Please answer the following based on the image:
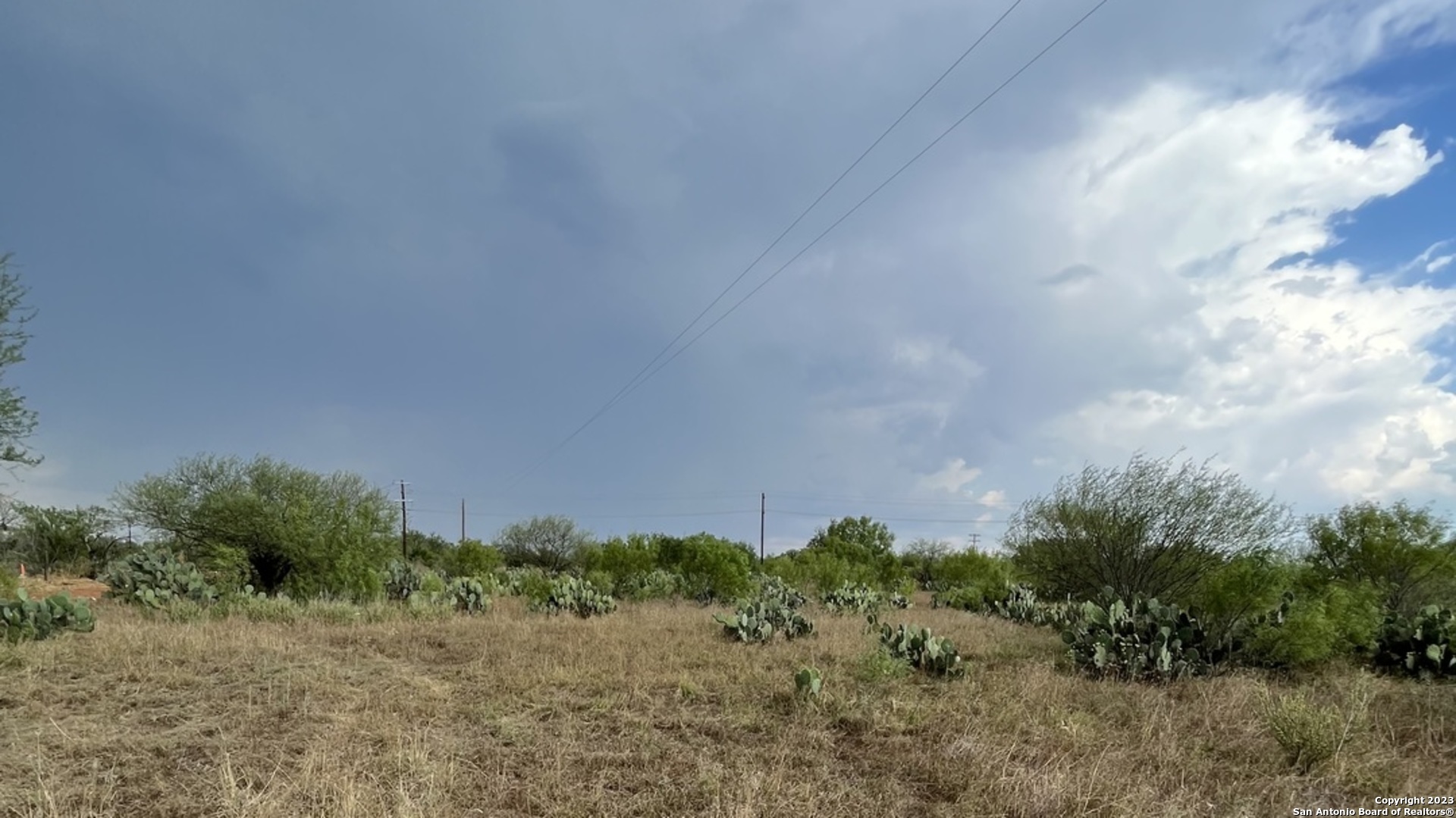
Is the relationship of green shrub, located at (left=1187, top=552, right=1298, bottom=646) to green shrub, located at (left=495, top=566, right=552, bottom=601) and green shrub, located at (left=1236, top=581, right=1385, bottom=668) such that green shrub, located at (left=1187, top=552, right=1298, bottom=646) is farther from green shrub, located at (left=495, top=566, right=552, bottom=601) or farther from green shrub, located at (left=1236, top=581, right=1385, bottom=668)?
green shrub, located at (left=495, top=566, right=552, bottom=601)

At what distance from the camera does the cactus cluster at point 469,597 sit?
56.1ft

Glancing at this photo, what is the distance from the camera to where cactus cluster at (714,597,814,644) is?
1230 centimetres

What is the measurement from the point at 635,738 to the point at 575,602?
39.1 feet

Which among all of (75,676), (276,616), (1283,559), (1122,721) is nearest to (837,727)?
(1122,721)

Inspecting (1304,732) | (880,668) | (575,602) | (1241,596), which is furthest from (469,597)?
(1304,732)

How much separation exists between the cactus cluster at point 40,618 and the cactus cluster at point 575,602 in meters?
8.30

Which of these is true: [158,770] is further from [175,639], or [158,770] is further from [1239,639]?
[1239,639]

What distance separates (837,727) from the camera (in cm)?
684

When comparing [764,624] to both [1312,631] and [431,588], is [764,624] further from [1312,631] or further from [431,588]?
[431,588]

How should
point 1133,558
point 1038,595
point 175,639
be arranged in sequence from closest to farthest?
point 175,639, point 1133,558, point 1038,595

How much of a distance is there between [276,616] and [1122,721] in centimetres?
1453

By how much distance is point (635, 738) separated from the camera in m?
6.41

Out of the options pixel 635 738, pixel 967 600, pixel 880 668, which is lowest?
pixel 967 600

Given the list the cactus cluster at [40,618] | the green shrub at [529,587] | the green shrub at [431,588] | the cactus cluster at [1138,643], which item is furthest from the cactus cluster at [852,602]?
the cactus cluster at [40,618]
